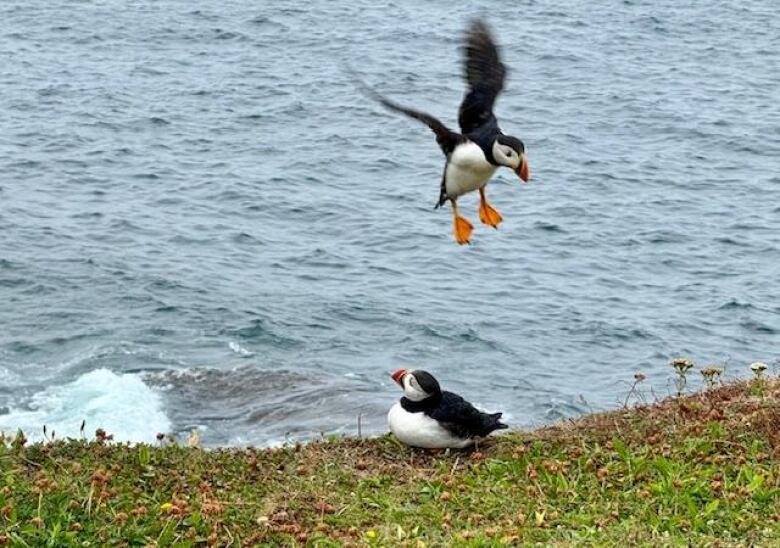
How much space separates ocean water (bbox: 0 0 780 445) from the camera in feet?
66.5

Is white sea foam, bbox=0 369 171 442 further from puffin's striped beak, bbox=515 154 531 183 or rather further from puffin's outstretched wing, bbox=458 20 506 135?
puffin's striped beak, bbox=515 154 531 183

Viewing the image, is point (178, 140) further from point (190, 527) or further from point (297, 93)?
point (190, 527)

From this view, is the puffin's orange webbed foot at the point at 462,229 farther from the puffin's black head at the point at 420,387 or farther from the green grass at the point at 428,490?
the green grass at the point at 428,490

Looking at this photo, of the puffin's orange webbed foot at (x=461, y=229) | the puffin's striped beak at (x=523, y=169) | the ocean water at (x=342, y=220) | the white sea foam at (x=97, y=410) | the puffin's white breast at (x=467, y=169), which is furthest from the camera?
the ocean water at (x=342, y=220)

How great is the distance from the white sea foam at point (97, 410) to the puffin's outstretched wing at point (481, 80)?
8.20 m

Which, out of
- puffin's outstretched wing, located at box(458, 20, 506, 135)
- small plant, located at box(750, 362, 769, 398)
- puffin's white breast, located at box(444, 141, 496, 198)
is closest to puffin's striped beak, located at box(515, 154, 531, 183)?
puffin's white breast, located at box(444, 141, 496, 198)

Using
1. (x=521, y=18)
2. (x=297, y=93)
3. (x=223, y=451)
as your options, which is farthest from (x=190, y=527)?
(x=521, y=18)

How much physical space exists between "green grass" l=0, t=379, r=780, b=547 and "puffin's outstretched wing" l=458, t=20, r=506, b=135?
7.46 ft

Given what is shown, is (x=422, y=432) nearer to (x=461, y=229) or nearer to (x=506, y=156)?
(x=461, y=229)

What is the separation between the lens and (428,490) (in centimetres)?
887

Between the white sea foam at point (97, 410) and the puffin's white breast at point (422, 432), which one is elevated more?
the puffin's white breast at point (422, 432)

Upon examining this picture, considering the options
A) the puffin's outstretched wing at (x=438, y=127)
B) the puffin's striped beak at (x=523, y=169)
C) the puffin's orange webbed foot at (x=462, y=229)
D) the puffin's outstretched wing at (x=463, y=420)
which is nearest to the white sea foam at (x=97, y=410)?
the puffin's orange webbed foot at (x=462, y=229)

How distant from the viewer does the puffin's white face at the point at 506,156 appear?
30.8 feet

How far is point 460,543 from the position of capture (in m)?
7.85
